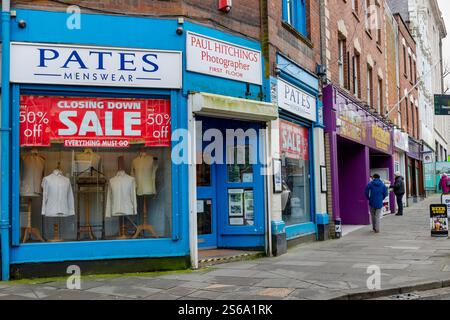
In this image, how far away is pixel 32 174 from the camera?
27.0ft

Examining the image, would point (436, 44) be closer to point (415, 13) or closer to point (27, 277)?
point (415, 13)

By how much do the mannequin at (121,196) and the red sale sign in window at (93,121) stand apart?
22.0 inches

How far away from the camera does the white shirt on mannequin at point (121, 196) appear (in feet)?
28.5

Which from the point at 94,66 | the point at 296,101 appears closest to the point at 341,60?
the point at 296,101

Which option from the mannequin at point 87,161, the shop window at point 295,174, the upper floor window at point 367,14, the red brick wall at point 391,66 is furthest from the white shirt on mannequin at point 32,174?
the red brick wall at point 391,66

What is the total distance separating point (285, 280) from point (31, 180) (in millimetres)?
4433

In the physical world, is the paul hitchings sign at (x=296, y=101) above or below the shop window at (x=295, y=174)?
above

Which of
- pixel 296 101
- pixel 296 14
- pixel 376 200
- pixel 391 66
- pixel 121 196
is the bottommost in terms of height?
pixel 376 200

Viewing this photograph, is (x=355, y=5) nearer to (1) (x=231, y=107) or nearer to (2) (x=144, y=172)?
(1) (x=231, y=107)

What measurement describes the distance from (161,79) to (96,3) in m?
1.65

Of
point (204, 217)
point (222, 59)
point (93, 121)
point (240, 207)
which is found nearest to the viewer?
point (93, 121)
